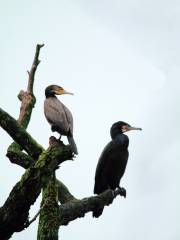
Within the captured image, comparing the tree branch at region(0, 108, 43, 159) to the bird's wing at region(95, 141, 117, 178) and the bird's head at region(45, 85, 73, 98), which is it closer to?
the bird's head at region(45, 85, 73, 98)

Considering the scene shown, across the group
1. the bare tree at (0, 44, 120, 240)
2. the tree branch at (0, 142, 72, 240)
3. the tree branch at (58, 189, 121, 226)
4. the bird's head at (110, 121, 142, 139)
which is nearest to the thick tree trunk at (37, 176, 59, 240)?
the bare tree at (0, 44, 120, 240)

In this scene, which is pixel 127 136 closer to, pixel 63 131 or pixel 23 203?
pixel 63 131

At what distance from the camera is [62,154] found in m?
6.38

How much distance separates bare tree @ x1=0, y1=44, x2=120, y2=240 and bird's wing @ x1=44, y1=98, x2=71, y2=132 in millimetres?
1557

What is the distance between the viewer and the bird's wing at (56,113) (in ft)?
32.6

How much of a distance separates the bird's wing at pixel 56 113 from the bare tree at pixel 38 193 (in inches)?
61.3

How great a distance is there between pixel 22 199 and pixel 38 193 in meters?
0.21

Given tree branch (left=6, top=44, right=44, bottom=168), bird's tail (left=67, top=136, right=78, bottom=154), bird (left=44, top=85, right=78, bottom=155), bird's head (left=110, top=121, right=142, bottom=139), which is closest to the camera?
bird's tail (left=67, top=136, right=78, bottom=154)

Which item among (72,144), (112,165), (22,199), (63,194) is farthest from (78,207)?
(112,165)

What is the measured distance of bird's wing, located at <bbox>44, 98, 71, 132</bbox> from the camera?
9937 millimetres

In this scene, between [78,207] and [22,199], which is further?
[78,207]

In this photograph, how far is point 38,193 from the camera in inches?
234

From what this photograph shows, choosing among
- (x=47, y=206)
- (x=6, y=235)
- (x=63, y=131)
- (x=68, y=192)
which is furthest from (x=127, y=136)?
(x=6, y=235)

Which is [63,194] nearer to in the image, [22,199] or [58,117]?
[58,117]
